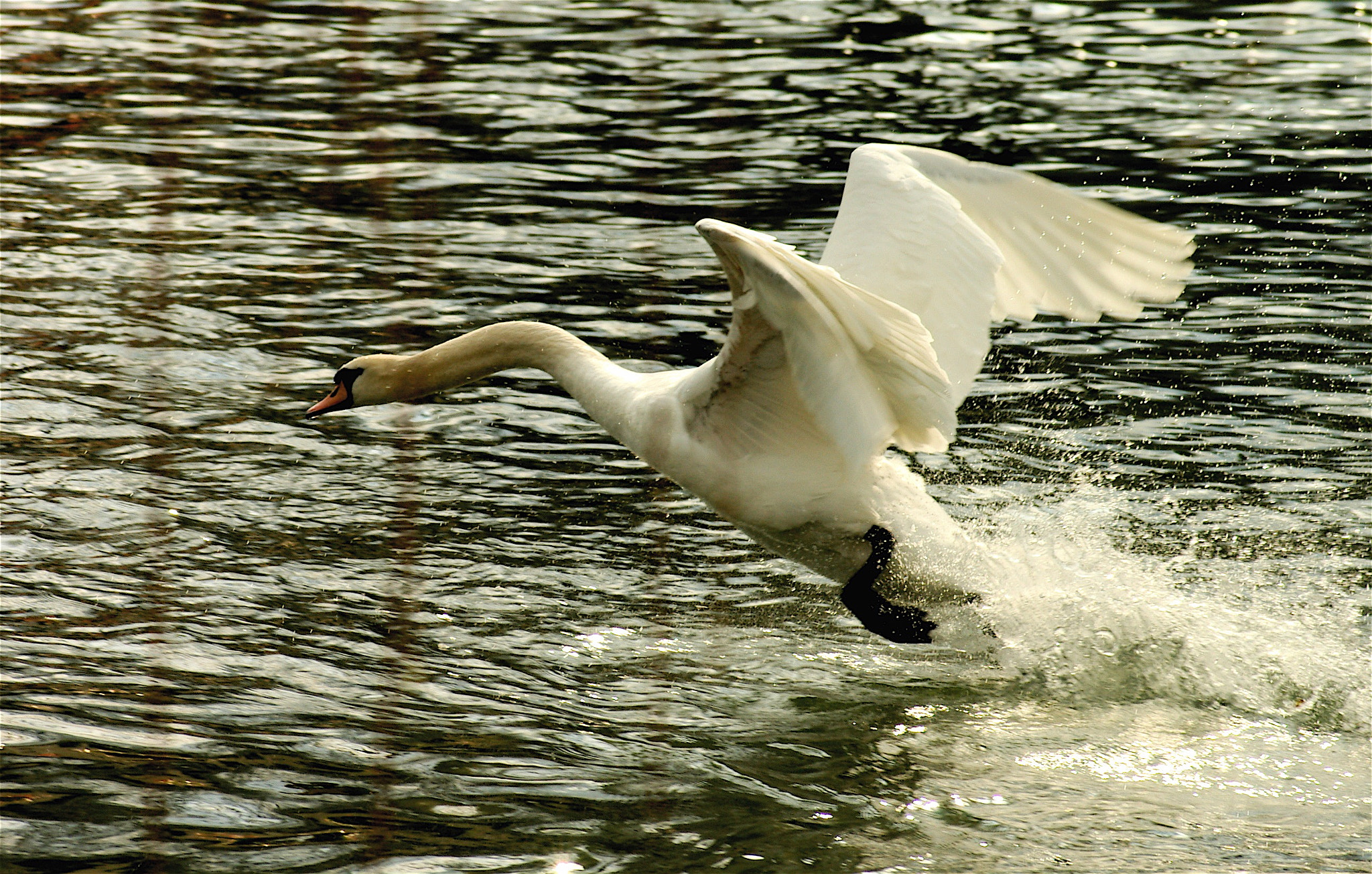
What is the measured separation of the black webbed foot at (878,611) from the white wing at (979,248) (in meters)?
0.76

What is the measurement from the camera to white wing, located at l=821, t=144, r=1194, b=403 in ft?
19.9

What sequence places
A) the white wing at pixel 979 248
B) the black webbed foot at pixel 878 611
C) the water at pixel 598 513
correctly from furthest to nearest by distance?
the black webbed foot at pixel 878 611 → the white wing at pixel 979 248 → the water at pixel 598 513

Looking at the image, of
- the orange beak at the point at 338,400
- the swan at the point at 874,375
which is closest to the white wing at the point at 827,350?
the swan at the point at 874,375

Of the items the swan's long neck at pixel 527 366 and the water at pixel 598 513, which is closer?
the water at pixel 598 513

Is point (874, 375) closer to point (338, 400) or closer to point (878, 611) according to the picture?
point (878, 611)

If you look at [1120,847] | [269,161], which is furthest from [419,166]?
[1120,847]

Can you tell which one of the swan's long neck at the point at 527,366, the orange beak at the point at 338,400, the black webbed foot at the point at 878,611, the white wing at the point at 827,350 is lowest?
the black webbed foot at the point at 878,611

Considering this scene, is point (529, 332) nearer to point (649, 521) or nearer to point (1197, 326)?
point (649, 521)

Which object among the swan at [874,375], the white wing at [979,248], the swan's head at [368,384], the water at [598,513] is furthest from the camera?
the swan's head at [368,384]

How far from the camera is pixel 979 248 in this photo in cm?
598

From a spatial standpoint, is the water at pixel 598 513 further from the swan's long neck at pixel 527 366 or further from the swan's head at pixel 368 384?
the swan's long neck at pixel 527 366

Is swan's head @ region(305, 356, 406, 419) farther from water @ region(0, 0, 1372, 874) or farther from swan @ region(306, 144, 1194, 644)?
water @ region(0, 0, 1372, 874)

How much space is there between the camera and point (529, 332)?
20.7 feet

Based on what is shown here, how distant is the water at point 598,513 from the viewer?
4.88 metres
